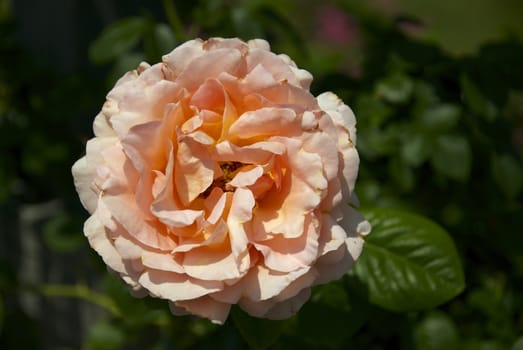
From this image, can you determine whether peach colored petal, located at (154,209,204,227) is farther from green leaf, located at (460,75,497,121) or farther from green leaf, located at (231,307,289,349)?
green leaf, located at (460,75,497,121)

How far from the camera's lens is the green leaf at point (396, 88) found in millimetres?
1295

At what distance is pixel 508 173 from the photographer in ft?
4.14

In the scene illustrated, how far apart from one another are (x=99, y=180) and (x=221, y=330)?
55 centimetres

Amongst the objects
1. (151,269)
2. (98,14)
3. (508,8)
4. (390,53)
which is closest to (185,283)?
(151,269)

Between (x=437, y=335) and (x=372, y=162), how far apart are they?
1.30 feet

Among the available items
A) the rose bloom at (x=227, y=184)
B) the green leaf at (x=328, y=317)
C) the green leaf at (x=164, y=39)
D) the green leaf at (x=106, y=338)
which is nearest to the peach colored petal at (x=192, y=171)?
the rose bloom at (x=227, y=184)

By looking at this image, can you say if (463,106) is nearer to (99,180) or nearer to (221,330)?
(221,330)

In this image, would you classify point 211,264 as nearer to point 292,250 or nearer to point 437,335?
point 292,250

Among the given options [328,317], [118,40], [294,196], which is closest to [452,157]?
[328,317]

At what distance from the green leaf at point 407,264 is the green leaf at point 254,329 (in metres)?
0.18

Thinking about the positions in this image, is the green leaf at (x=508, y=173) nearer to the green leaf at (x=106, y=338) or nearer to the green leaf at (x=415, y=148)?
the green leaf at (x=415, y=148)

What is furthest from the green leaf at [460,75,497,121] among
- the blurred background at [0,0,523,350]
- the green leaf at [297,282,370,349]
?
the green leaf at [297,282,370,349]

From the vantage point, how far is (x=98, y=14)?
204cm

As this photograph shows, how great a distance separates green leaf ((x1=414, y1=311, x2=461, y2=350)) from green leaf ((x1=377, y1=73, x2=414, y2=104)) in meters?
0.43
